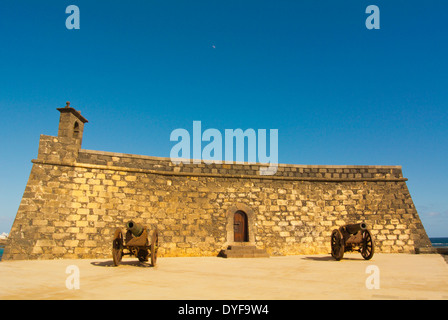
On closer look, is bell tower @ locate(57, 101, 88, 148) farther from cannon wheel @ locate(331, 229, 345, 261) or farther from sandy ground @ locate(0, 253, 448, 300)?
cannon wheel @ locate(331, 229, 345, 261)

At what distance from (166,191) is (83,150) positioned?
3.38m

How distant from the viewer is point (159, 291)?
4172 millimetres

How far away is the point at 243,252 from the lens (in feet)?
33.8

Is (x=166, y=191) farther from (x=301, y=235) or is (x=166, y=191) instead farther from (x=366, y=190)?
(x=366, y=190)

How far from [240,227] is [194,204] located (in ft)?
6.76

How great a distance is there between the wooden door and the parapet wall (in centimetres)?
21

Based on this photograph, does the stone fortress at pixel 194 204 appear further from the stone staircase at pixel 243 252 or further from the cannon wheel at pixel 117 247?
the cannon wheel at pixel 117 247

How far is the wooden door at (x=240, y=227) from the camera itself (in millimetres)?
11370

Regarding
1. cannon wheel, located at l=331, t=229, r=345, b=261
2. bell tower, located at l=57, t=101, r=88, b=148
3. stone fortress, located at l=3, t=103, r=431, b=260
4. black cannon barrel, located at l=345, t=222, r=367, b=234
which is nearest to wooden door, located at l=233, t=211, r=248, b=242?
stone fortress, located at l=3, t=103, r=431, b=260

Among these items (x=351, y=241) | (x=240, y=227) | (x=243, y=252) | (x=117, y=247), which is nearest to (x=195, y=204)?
Answer: (x=240, y=227)

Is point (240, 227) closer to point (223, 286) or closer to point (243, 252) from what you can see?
point (243, 252)

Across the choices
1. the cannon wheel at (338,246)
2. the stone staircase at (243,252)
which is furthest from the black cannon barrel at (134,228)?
the cannon wheel at (338,246)

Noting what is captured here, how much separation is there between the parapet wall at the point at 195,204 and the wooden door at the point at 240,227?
8.2 inches
